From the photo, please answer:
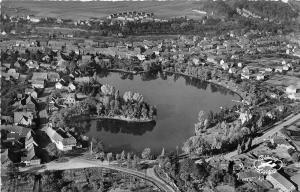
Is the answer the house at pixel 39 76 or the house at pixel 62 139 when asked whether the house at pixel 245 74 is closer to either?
the house at pixel 39 76

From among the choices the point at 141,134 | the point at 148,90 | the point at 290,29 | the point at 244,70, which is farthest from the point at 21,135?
the point at 290,29

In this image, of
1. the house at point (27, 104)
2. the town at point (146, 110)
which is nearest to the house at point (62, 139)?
the town at point (146, 110)

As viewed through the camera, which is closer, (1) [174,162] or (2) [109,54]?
(1) [174,162]

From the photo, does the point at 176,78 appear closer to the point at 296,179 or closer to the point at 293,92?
the point at 293,92

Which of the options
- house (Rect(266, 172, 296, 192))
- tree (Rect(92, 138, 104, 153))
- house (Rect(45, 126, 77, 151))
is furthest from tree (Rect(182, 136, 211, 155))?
house (Rect(45, 126, 77, 151))

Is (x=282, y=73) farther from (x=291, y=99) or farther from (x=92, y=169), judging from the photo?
(x=92, y=169)

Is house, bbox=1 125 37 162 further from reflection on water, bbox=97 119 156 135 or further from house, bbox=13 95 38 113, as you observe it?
reflection on water, bbox=97 119 156 135
